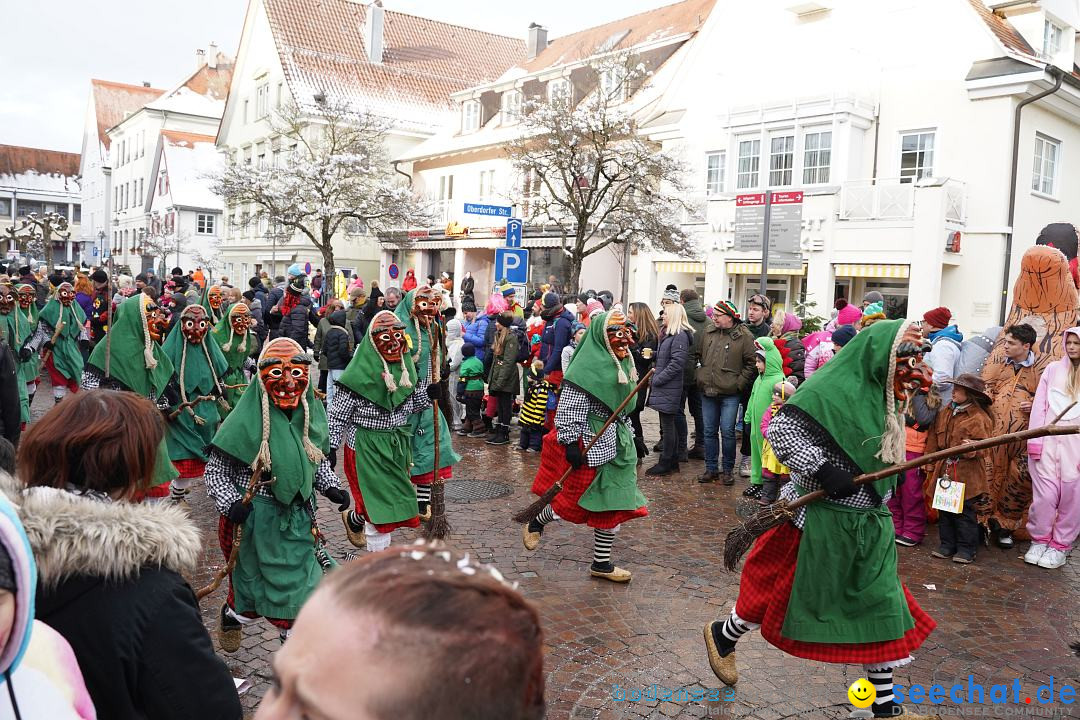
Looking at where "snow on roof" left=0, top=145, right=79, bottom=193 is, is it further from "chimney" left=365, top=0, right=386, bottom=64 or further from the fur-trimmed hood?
the fur-trimmed hood

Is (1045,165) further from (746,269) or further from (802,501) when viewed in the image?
(802,501)

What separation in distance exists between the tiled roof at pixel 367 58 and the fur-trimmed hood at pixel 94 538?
40.9 m

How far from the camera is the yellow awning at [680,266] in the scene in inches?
983

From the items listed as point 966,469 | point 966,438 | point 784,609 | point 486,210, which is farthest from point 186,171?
point 784,609

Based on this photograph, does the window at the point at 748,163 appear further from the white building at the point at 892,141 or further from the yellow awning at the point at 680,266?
the yellow awning at the point at 680,266

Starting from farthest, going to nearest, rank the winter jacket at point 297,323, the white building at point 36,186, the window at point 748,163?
the white building at point 36,186 → the window at point 748,163 → the winter jacket at point 297,323

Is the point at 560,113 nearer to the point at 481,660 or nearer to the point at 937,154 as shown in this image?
the point at 937,154

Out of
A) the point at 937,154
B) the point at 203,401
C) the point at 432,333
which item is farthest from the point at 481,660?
the point at 937,154

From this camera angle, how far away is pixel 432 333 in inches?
301

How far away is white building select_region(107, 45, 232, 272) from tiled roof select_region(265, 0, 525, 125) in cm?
2024

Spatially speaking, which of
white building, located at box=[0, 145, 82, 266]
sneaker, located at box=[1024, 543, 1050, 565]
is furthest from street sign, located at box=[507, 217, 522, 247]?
white building, located at box=[0, 145, 82, 266]

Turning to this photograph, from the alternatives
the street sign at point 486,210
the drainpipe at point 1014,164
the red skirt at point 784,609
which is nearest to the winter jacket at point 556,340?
the street sign at point 486,210

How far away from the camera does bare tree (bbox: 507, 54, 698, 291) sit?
19.8m

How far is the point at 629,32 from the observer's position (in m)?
33.2
